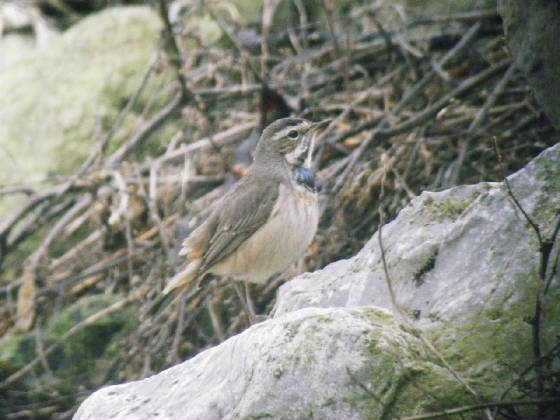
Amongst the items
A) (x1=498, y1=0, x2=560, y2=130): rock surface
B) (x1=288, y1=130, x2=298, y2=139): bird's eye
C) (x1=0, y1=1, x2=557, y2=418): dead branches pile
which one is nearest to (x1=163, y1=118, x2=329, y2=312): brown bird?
(x1=288, y1=130, x2=298, y2=139): bird's eye

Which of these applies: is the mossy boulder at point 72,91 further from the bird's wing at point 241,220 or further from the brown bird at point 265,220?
the bird's wing at point 241,220

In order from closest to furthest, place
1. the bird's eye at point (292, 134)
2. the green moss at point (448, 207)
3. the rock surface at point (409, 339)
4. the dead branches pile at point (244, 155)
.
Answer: the rock surface at point (409, 339) → the green moss at point (448, 207) → the bird's eye at point (292, 134) → the dead branches pile at point (244, 155)

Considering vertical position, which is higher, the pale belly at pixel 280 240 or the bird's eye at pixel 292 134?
the bird's eye at pixel 292 134

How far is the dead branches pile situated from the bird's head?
58cm

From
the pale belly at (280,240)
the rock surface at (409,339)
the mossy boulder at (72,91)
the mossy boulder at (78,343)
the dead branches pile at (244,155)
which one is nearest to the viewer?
the rock surface at (409,339)

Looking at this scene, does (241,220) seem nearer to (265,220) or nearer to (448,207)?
(265,220)

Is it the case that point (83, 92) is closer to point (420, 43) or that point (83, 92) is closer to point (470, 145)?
point (420, 43)

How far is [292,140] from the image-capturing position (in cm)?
553

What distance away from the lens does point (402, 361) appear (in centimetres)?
270

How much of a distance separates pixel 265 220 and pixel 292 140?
A: 2.40ft

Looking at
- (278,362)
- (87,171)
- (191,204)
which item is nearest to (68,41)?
(87,171)

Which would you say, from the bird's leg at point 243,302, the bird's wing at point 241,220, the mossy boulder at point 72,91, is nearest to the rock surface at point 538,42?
the bird's wing at point 241,220

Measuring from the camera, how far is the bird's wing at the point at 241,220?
526 cm

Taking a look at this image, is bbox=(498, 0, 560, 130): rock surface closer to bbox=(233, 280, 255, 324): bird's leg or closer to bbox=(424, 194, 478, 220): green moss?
bbox=(424, 194, 478, 220): green moss
